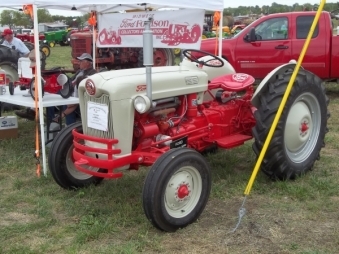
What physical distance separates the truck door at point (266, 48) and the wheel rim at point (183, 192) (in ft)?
19.6

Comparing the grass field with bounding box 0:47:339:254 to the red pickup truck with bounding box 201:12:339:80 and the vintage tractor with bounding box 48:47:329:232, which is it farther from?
the red pickup truck with bounding box 201:12:339:80

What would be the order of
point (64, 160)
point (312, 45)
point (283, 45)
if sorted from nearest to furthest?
point (64, 160) → point (312, 45) → point (283, 45)

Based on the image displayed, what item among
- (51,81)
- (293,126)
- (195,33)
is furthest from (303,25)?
(51,81)

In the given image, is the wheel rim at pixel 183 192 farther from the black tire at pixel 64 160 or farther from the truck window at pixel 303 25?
the truck window at pixel 303 25

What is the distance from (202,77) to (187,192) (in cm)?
117

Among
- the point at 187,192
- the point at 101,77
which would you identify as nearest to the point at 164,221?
the point at 187,192

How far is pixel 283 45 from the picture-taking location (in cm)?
920

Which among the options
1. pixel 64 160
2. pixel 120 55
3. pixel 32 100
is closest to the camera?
pixel 64 160

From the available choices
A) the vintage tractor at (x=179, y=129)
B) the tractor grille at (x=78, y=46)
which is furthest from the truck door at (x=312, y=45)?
the tractor grille at (x=78, y=46)

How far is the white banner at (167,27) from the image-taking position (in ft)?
18.9

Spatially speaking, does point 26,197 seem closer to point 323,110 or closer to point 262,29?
point 323,110

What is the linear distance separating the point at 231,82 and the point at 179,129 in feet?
2.65

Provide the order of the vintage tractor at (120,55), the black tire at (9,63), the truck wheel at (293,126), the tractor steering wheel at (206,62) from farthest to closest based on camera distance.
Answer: the vintage tractor at (120,55)
the black tire at (9,63)
the tractor steering wheel at (206,62)
the truck wheel at (293,126)

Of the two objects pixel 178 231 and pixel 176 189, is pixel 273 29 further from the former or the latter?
pixel 178 231
